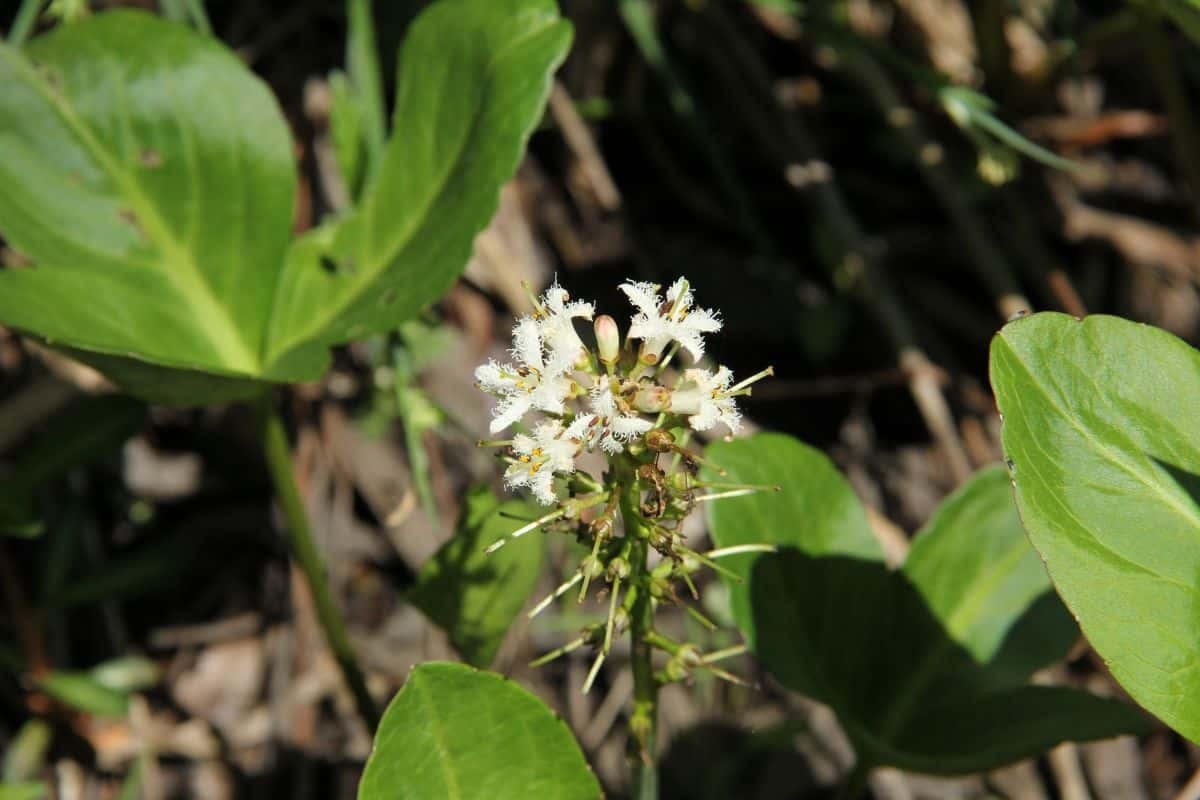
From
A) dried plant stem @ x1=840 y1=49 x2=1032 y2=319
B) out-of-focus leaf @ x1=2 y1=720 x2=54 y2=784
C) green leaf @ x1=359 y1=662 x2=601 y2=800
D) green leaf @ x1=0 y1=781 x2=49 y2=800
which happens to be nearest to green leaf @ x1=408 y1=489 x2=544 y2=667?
green leaf @ x1=359 y1=662 x2=601 y2=800

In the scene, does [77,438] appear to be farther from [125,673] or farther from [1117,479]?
[1117,479]

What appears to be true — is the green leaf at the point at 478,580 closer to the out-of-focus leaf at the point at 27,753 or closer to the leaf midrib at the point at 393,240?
the leaf midrib at the point at 393,240

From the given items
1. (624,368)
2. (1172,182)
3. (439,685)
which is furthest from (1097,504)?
(1172,182)

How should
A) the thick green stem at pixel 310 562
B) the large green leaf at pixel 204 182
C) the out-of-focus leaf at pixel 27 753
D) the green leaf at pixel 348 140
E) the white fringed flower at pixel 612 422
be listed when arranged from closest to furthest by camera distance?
the white fringed flower at pixel 612 422 → the large green leaf at pixel 204 182 → the thick green stem at pixel 310 562 → the green leaf at pixel 348 140 → the out-of-focus leaf at pixel 27 753

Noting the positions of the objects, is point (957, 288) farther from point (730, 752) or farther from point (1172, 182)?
point (730, 752)

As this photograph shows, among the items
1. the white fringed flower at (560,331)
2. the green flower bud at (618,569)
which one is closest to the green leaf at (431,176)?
the white fringed flower at (560,331)

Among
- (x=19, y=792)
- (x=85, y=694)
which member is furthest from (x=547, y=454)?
(x=85, y=694)
